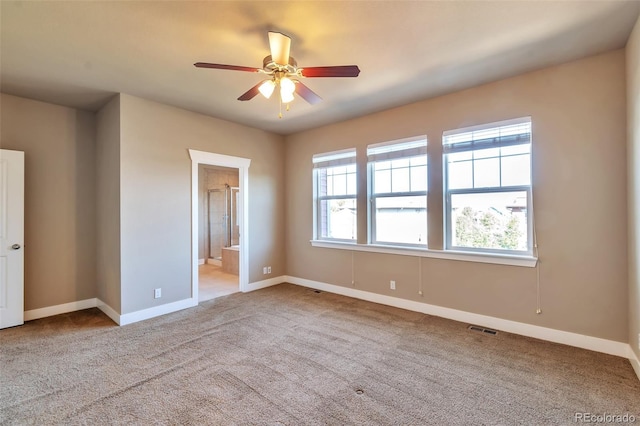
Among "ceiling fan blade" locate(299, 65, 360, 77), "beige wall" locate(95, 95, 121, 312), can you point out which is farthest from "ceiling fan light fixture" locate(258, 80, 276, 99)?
"beige wall" locate(95, 95, 121, 312)

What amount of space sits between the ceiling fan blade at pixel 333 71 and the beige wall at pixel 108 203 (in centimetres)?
267

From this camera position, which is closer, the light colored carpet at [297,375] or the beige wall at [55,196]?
the light colored carpet at [297,375]

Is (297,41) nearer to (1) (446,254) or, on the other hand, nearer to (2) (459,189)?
(2) (459,189)

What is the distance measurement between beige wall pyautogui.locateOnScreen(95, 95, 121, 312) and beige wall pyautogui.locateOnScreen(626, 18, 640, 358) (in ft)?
16.6

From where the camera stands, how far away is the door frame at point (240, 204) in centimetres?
419

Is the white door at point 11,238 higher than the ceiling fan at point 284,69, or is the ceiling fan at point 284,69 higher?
the ceiling fan at point 284,69

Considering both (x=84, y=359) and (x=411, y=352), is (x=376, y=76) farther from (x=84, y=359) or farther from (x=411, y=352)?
(x=84, y=359)

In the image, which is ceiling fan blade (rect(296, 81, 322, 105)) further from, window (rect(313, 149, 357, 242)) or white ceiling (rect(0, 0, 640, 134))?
window (rect(313, 149, 357, 242))

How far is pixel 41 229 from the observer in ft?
12.4

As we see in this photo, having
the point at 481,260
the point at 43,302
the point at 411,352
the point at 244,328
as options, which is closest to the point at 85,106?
the point at 43,302

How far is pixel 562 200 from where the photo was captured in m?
2.92

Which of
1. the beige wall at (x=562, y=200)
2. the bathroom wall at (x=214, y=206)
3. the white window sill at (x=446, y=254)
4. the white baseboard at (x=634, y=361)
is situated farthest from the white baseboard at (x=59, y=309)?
the white baseboard at (x=634, y=361)

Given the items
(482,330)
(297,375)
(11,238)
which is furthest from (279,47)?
(11,238)

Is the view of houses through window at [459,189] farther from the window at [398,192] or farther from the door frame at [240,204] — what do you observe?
the door frame at [240,204]
